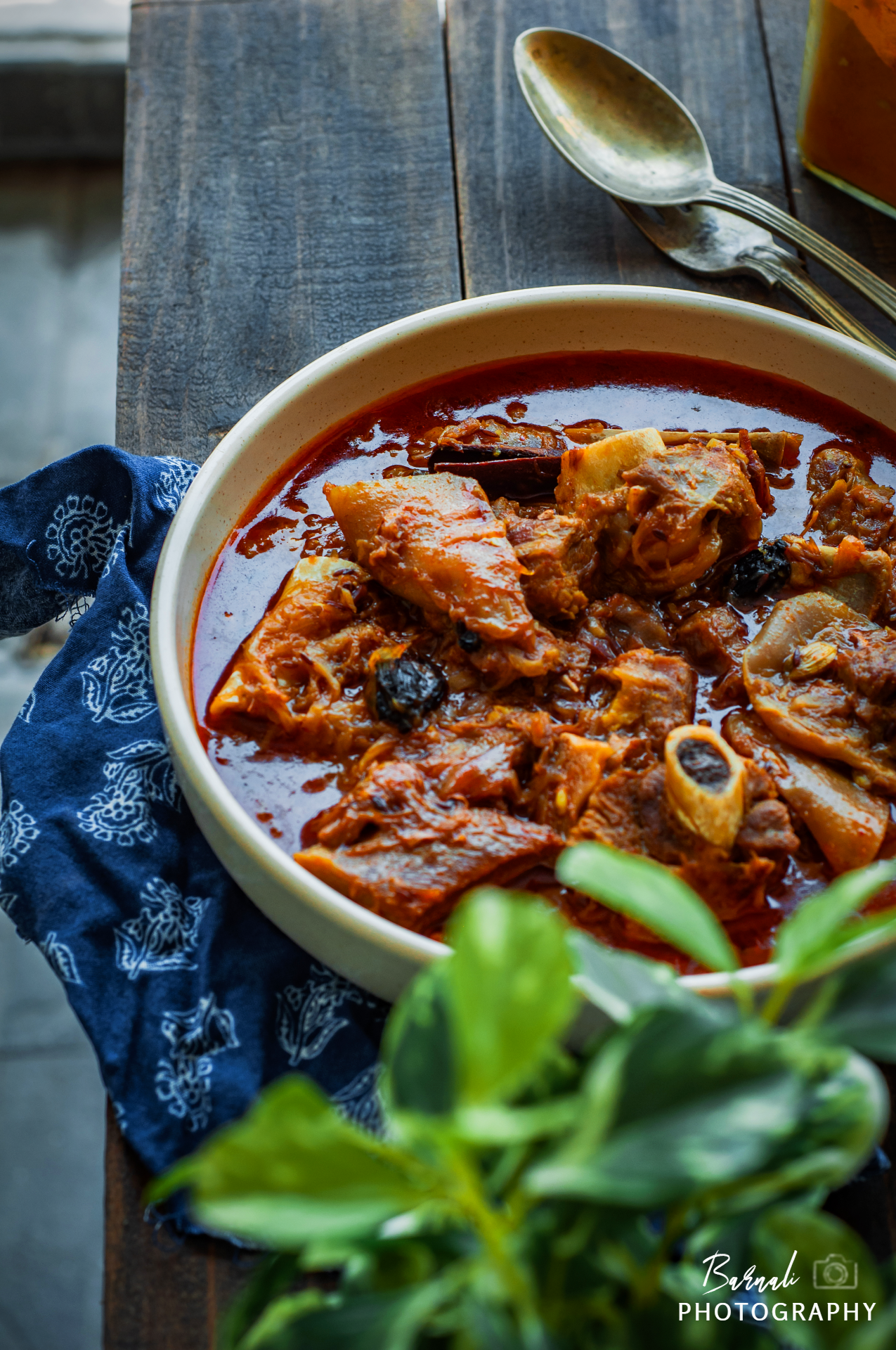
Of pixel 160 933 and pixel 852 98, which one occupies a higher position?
pixel 852 98

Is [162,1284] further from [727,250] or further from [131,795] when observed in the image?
[727,250]

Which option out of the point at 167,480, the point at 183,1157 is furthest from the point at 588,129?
the point at 183,1157

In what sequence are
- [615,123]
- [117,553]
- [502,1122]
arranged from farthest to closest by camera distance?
1. [615,123]
2. [117,553]
3. [502,1122]

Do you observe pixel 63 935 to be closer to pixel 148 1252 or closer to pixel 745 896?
pixel 148 1252

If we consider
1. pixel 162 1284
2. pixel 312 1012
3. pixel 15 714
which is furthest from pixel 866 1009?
pixel 15 714

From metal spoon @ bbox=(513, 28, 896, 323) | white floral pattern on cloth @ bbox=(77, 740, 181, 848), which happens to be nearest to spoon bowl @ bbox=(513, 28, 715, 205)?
metal spoon @ bbox=(513, 28, 896, 323)

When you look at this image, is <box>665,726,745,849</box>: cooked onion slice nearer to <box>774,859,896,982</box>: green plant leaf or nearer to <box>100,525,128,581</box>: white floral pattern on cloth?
<box>774,859,896,982</box>: green plant leaf
